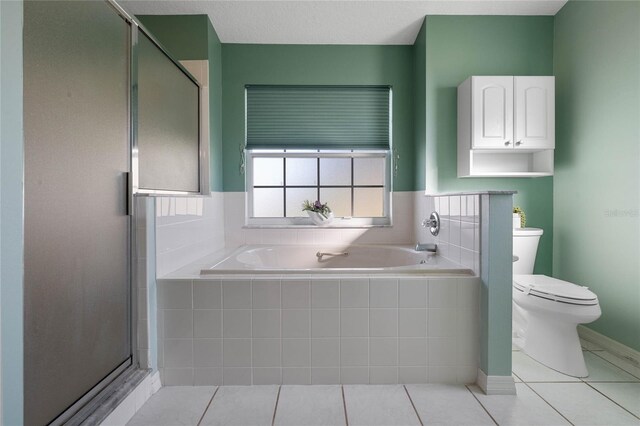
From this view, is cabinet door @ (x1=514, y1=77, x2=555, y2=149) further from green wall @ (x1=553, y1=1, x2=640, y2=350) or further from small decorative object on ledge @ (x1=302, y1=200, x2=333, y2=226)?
small decorative object on ledge @ (x1=302, y1=200, x2=333, y2=226)

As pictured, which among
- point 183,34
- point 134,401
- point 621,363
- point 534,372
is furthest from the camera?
point 183,34

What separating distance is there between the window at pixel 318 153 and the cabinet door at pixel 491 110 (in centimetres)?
73

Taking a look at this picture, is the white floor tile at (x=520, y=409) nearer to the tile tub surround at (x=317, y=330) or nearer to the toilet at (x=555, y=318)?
the tile tub surround at (x=317, y=330)

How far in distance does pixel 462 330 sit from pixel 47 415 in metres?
1.69

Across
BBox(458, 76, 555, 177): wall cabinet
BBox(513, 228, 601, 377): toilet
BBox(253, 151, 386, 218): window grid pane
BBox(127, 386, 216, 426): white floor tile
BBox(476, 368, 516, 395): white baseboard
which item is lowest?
BBox(127, 386, 216, 426): white floor tile

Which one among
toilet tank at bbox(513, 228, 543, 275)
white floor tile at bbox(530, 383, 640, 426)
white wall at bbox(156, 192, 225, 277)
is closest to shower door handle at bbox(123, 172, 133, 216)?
white wall at bbox(156, 192, 225, 277)

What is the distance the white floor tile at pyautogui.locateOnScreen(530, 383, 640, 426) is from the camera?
1.51 metres

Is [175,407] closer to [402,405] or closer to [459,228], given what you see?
[402,405]

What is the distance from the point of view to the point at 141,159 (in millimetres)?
1804

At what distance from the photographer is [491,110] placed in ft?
8.14

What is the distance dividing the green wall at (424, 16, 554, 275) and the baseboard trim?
112 centimetres

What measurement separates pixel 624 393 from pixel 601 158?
4.47 feet

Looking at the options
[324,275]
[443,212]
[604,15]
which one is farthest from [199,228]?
[604,15]

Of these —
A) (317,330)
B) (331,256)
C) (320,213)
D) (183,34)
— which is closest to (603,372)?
(317,330)
